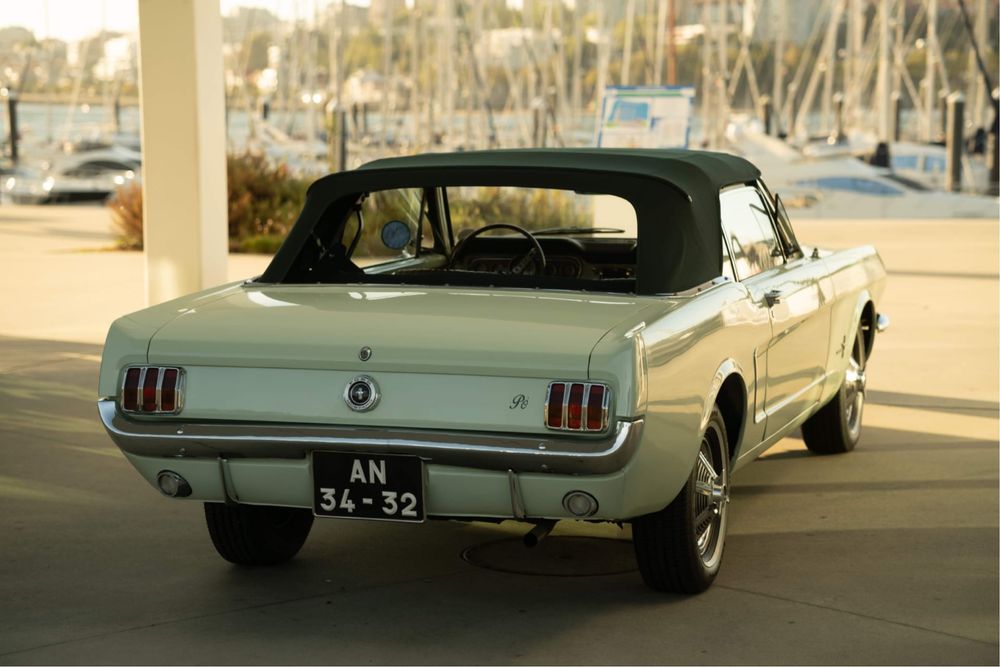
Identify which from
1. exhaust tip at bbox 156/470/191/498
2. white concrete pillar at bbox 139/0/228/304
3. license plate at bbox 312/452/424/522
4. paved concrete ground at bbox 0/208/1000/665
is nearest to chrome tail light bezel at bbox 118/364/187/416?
exhaust tip at bbox 156/470/191/498

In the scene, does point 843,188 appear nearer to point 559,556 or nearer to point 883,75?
point 883,75

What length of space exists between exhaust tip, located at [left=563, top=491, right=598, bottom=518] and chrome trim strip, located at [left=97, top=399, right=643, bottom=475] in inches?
3.9

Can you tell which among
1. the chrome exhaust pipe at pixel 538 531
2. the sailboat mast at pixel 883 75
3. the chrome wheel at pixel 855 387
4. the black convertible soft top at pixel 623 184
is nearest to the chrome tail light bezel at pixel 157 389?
the black convertible soft top at pixel 623 184

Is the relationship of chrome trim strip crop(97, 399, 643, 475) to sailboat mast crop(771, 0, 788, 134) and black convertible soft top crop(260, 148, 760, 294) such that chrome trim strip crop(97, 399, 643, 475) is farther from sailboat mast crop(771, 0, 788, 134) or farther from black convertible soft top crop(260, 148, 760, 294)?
sailboat mast crop(771, 0, 788, 134)

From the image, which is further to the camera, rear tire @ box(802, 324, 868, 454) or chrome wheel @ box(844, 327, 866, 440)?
chrome wheel @ box(844, 327, 866, 440)

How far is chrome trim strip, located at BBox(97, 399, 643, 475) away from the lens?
4.55 m

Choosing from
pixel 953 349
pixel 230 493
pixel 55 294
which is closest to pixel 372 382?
pixel 230 493

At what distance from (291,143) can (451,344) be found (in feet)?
125

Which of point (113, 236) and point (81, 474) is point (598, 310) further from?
point (113, 236)

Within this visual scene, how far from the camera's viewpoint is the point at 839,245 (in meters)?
20.8

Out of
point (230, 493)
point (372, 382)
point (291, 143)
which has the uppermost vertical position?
point (372, 382)

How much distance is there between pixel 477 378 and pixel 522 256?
199cm

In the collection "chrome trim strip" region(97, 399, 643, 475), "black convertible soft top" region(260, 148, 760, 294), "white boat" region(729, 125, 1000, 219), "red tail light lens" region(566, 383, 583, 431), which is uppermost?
"black convertible soft top" region(260, 148, 760, 294)

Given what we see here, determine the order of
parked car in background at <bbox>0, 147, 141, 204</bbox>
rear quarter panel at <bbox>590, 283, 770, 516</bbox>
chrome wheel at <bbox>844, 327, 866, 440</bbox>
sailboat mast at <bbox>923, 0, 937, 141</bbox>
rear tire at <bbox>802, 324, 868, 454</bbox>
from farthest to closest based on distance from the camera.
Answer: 1. parked car in background at <bbox>0, 147, 141, 204</bbox>
2. sailboat mast at <bbox>923, 0, 937, 141</bbox>
3. chrome wheel at <bbox>844, 327, 866, 440</bbox>
4. rear tire at <bbox>802, 324, 868, 454</bbox>
5. rear quarter panel at <bbox>590, 283, 770, 516</bbox>
